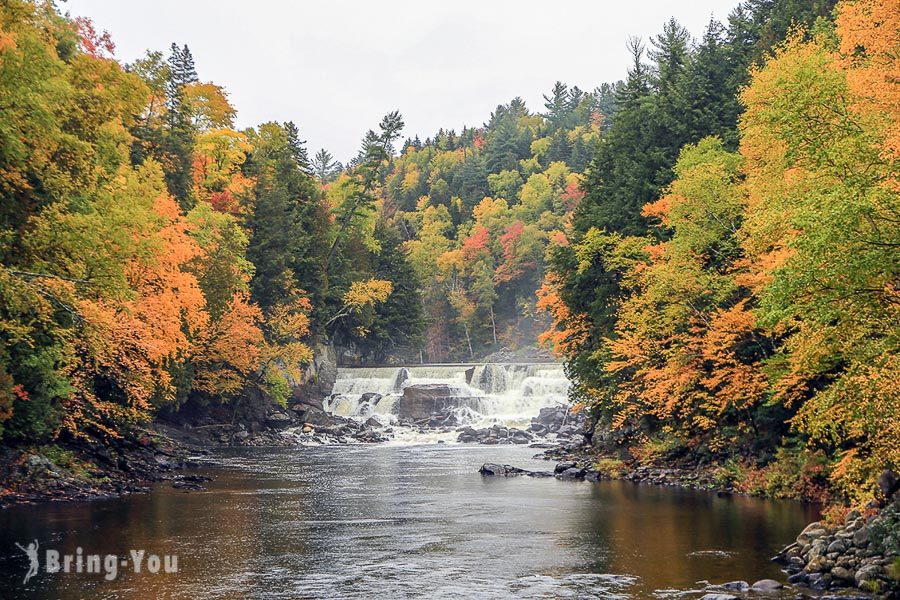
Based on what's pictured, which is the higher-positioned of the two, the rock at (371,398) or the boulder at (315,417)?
the rock at (371,398)

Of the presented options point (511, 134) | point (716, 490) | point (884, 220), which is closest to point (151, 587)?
point (884, 220)

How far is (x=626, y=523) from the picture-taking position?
23734mm

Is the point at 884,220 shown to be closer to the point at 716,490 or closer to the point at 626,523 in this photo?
the point at 626,523

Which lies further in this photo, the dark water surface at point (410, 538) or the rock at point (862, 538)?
the rock at point (862, 538)

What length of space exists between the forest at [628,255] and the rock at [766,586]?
317 centimetres

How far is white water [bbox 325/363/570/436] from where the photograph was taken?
6191 cm

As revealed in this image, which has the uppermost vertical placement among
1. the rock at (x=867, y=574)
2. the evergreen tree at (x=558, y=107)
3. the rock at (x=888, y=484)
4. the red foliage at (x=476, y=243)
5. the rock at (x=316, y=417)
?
the evergreen tree at (x=558, y=107)

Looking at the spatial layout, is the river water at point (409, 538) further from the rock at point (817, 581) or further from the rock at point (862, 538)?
the rock at point (862, 538)

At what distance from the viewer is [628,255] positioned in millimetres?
39375

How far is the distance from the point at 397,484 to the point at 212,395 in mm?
24608

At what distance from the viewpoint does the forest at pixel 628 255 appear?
57.8 feet

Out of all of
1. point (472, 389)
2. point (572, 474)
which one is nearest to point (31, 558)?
point (572, 474)

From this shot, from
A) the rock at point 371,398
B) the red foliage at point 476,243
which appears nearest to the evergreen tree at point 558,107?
the red foliage at point 476,243

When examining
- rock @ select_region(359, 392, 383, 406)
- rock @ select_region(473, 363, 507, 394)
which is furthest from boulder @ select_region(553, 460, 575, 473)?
rock @ select_region(359, 392, 383, 406)
